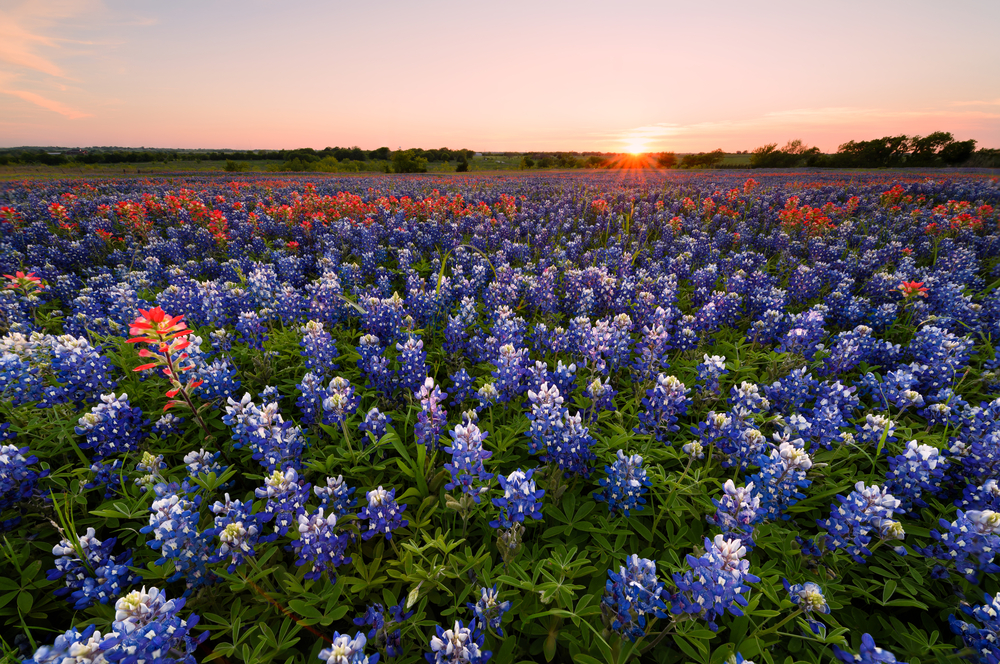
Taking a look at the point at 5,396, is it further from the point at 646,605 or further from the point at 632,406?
the point at 632,406

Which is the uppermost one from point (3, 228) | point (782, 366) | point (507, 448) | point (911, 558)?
point (3, 228)

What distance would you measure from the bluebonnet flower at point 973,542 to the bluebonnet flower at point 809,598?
962mm

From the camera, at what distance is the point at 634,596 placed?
1.93m

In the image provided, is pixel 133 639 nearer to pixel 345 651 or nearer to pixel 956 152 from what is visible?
pixel 345 651

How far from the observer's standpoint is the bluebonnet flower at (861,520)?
2.28 metres

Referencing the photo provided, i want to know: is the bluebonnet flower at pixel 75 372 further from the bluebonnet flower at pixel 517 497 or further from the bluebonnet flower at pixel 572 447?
the bluebonnet flower at pixel 572 447

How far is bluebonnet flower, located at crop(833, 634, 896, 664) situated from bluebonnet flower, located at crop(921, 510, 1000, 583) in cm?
113

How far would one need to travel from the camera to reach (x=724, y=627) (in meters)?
2.28

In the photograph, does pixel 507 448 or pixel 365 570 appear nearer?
pixel 365 570

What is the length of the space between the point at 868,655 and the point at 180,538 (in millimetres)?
3469

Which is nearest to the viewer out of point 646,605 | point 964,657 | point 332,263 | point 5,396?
point 646,605

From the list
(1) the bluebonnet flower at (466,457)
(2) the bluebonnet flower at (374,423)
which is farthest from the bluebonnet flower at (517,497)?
(2) the bluebonnet flower at (374,423)

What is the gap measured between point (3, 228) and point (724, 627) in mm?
17085

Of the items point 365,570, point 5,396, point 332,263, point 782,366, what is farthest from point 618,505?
point 332,263
